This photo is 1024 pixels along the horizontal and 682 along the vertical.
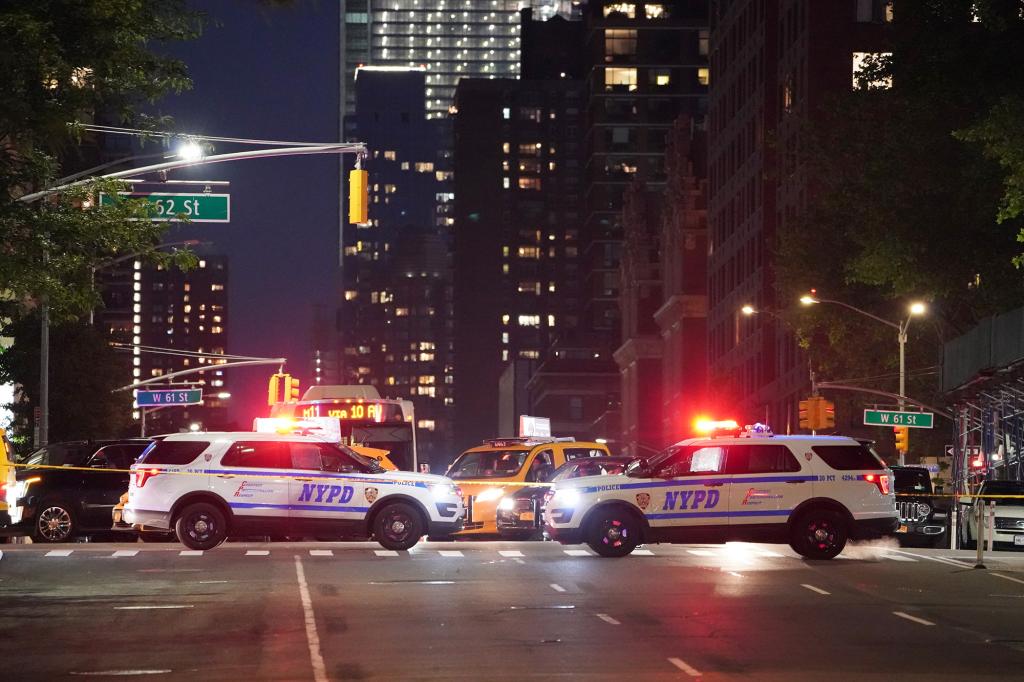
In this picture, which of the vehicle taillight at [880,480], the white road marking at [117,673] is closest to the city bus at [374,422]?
the vehicle taillight at [880,480]

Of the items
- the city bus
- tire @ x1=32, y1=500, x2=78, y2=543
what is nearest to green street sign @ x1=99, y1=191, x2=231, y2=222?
tire @ x1=32, y1=500, x2=78, y2=543

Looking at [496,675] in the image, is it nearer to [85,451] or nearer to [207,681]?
[207,681]

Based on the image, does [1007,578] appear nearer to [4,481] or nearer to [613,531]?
[613,531]

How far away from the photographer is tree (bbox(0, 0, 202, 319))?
72.2 ft

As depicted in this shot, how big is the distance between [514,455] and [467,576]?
41.4ft

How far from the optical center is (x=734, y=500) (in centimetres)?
2630

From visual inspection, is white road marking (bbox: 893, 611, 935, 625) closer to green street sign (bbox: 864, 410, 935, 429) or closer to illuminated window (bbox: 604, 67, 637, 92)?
green street sign (bbox: 864, 410, 935, 429)

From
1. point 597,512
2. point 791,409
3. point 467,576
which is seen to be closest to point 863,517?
point 597,512

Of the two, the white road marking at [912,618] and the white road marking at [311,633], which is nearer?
the white road marking at [311,633]

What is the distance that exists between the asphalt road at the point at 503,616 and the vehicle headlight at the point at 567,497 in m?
0.83

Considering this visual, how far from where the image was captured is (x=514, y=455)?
3578cm

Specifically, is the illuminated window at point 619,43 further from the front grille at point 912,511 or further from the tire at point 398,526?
the tire at point 398,526

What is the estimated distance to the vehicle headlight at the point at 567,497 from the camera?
87.0ft

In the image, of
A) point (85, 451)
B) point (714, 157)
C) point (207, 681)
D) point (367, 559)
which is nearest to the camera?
point (207, 681)
